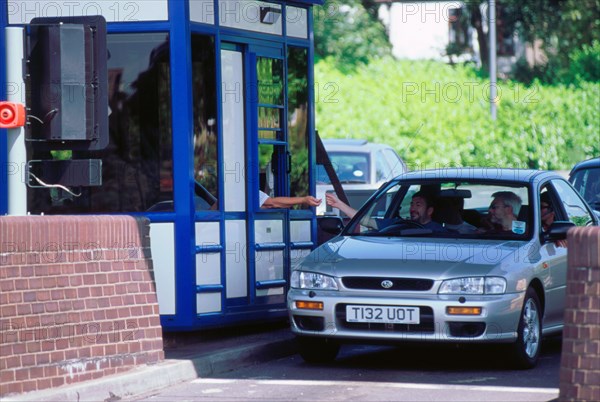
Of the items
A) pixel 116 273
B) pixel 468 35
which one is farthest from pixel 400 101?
pixel 116 273

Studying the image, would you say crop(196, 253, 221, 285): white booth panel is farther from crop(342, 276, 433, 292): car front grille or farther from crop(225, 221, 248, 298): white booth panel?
crop(342, 276, 433, 292): car front grille

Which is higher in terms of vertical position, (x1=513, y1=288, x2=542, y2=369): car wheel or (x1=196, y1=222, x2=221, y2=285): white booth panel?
(x1=196, y1=222, x2=221, y2=285): white booth panel

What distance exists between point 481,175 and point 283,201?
180cm

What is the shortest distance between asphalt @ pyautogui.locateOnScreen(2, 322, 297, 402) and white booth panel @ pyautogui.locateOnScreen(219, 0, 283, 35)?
267cm

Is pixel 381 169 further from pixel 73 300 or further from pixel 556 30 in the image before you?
pixel 556 30

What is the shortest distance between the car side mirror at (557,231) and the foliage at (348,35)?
41361mm

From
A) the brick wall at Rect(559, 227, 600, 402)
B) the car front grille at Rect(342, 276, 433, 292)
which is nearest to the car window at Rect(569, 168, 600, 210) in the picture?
the car front grille at Rect(342, 276, 433, 292)

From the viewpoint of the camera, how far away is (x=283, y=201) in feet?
41.5

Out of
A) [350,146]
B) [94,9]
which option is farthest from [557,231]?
[350,146]

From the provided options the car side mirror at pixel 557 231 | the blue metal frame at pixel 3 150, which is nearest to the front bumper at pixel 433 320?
the car side mirror at pixel 557 231

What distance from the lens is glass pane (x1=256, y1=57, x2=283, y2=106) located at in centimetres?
1255

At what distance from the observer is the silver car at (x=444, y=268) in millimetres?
10398

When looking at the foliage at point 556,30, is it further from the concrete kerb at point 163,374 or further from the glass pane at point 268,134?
the concrete kerb at point 163,374

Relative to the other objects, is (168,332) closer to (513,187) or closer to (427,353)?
(427,353)
